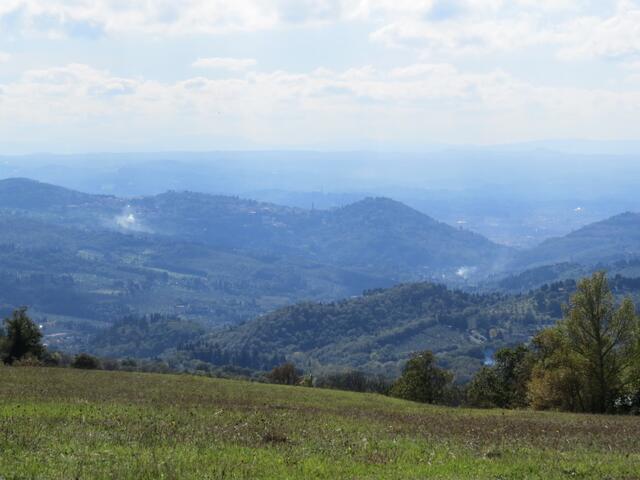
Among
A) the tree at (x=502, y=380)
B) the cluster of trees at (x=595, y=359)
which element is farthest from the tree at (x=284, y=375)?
the cluster of trees at (x=595, y=359)

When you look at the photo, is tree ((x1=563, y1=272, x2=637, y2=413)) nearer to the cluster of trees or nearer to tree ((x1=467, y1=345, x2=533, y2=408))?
the cluster of trees

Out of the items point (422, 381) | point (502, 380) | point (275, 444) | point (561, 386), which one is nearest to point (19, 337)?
point (422, 381)

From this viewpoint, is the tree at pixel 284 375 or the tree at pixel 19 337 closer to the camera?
the tree at pixel 19 337

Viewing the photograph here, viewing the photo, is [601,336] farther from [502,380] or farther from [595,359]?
[502,380]

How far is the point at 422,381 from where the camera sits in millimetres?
91250

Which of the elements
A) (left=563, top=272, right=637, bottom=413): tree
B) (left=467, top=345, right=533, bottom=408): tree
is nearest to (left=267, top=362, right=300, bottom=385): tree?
(left=467, top=345, right=533, bottom=408): tree

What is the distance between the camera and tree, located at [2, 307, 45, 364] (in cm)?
7456

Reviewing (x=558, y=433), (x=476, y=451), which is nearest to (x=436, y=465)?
(x=476, y=451)

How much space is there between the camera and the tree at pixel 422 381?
295ft

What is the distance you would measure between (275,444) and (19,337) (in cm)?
6628

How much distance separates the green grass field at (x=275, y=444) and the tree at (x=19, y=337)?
5001cm

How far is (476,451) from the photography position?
19.0 meters

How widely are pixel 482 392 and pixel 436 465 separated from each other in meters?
77.9

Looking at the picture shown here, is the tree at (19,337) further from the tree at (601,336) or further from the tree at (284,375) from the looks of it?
the tree at (601,336)
